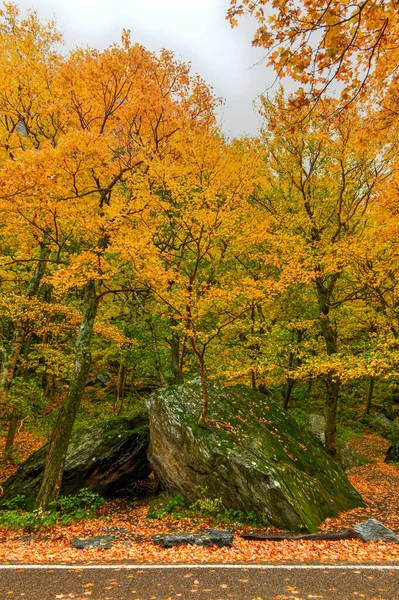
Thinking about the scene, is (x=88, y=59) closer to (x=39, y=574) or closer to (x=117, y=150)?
(x=117, y=150)

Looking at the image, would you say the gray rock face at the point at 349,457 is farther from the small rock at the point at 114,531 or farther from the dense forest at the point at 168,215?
the small rock at the point at 114,531

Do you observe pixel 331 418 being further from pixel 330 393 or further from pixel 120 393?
pixel 120 393

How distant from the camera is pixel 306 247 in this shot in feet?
41.7

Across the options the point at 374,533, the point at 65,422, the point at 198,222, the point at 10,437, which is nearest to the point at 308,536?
the point at 374,533

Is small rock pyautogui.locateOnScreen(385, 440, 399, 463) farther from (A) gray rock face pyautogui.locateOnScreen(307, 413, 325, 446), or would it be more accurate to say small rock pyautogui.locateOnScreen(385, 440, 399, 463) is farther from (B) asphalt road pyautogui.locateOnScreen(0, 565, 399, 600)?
(B) asphalt road pyautogui.locateOnScreen(0, 565, 399, 600)

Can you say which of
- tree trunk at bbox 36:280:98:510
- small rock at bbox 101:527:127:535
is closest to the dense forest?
tree trunk at bbox 36:280:98:510

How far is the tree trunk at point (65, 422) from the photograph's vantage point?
916cm

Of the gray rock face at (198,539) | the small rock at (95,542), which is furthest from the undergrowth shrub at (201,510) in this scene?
the small rock at (95,542)

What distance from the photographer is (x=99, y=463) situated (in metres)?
10.6

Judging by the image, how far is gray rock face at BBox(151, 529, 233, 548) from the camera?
6832mm

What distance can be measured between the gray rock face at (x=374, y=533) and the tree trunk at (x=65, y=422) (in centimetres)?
730

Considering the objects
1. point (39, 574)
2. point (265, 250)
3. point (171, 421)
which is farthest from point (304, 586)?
point (265, 250)

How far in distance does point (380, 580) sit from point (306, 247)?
977 centimetres

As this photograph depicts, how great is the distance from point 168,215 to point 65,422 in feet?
23.6
